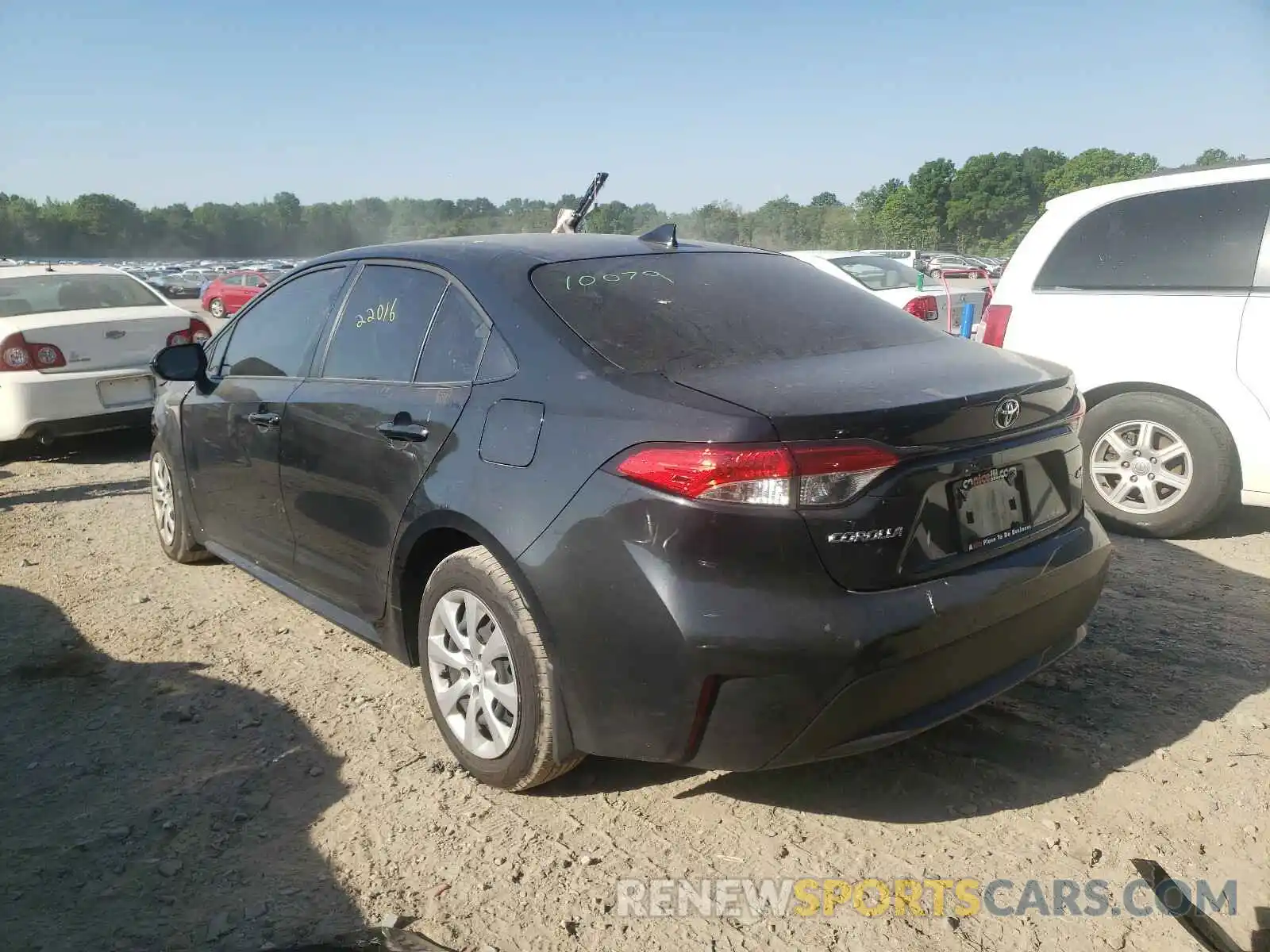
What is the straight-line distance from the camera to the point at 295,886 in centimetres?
245

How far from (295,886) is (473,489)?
1.12m

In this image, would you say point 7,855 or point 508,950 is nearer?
point 508,950

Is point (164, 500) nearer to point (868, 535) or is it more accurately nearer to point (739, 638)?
point (739, 638)

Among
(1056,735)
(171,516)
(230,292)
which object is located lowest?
(1056,735)

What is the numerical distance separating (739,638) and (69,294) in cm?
756

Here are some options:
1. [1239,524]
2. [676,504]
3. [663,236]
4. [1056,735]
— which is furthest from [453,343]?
[1239,524]

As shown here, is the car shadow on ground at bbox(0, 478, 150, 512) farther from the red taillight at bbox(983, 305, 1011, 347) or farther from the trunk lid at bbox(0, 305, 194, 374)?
the red taillight at bbox(983, 305, 1011, 347)

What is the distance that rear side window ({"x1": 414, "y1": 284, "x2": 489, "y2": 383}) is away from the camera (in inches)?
114

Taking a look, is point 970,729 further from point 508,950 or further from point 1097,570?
point 508,950

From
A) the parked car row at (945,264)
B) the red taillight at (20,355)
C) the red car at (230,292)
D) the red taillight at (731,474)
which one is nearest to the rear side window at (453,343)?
the red taillight at (731,474)

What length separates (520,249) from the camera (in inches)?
125

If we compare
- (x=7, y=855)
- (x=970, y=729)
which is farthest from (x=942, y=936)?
(x=7, y=855)

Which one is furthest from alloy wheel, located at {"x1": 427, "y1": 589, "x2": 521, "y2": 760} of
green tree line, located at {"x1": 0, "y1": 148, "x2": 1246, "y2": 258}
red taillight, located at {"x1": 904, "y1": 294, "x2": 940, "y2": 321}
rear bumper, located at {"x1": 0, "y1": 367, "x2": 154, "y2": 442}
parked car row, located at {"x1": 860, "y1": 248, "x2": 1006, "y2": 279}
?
green tree line, located at {"x1": 0, "y1": 148, "x2": 1246, "y2": 258}

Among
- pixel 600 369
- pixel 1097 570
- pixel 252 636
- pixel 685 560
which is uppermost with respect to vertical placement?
pixel 600 369
